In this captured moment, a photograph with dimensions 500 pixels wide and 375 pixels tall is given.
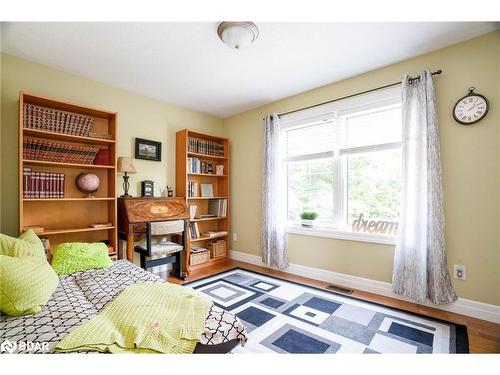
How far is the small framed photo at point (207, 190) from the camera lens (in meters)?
3.69

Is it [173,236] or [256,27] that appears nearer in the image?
[256,27]

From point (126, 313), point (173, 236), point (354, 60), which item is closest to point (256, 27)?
point (354, 60)

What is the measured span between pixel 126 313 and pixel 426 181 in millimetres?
2526

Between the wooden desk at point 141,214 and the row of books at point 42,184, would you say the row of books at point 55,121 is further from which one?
the wooden desk at point 141,214

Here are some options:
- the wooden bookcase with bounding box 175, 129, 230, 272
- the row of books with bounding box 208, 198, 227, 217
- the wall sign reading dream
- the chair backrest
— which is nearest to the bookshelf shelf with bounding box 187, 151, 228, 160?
the wooden bookcase with bounding box 175, 129, 230, 272

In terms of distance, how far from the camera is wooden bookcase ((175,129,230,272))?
3357mm

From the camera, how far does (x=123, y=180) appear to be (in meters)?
2.94

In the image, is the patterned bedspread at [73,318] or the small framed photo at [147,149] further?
the small framed photo at [147,149]

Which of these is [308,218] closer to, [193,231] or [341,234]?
[341,234]

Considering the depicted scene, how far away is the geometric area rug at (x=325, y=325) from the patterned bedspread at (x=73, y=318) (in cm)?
→ 53

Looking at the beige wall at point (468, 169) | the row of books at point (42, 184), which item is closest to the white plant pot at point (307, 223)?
the beige wall at point (468, 169)

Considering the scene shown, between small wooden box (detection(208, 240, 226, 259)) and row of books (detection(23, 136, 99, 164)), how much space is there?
199 centimetres
